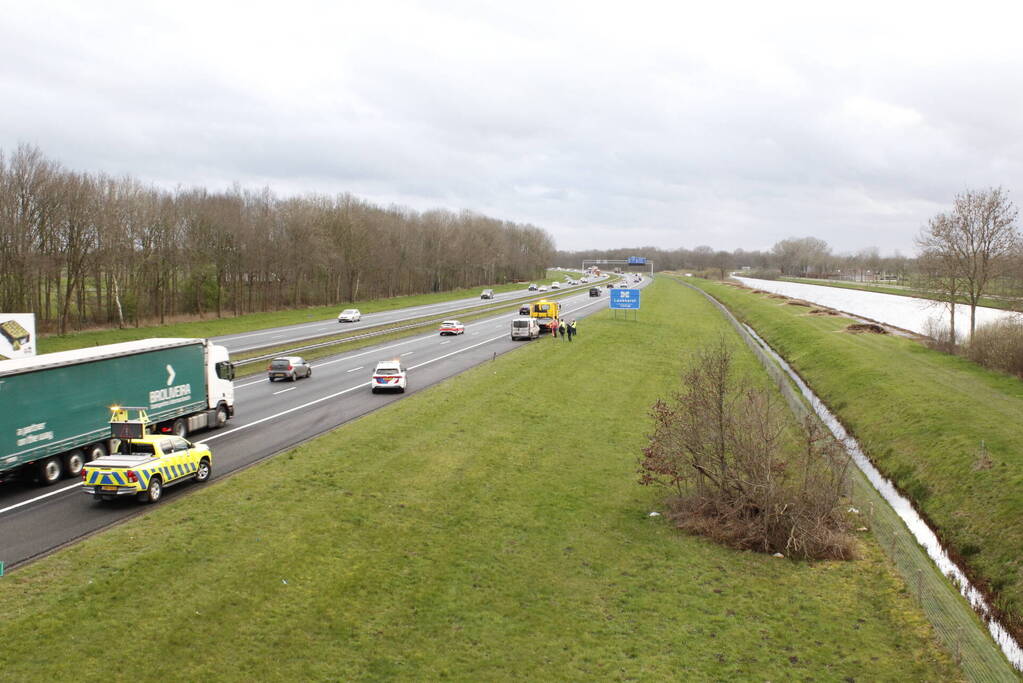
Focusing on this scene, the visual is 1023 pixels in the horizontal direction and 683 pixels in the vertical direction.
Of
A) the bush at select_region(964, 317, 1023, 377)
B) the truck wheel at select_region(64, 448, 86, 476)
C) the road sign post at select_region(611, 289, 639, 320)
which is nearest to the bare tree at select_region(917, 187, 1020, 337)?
the bush at select_region(964, 317, 1023, 377)

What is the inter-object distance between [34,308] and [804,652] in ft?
228

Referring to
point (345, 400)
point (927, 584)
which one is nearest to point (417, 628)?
point (927, 584)

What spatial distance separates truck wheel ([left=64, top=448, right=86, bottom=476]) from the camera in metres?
22.7

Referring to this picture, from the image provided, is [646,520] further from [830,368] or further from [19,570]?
[830,368]

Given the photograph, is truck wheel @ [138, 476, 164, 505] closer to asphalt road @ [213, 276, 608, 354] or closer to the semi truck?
the semi truck

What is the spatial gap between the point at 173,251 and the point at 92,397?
191ft

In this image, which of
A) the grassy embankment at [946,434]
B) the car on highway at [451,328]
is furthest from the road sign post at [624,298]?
the grassy embankment at [946,434]

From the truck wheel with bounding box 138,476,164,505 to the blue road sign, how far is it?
211 feet

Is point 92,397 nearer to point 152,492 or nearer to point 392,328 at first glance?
point 152,492

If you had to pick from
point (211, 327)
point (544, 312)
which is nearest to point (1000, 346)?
point (544, 312)

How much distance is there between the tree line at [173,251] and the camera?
6184 cm

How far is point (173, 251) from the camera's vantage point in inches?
2992

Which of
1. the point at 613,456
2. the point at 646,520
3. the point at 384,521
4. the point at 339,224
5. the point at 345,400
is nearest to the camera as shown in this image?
the point at 384,521

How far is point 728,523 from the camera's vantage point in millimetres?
20391
